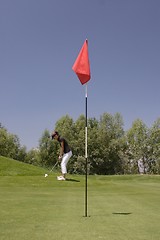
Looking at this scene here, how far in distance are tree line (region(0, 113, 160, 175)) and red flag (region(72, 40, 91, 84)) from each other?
61.0 m

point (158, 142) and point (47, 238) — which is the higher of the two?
point (158, 142)

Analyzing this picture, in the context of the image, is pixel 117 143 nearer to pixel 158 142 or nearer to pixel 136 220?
pixel 158 142

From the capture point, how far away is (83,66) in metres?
8.39

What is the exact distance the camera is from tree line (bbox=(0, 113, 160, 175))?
6888 cm

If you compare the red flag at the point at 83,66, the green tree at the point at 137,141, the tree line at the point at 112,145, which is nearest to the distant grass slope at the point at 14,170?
the red flag at the point at 83,66

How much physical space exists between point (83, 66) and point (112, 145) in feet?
212

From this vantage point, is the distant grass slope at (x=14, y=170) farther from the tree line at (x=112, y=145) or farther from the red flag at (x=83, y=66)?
the tree line at (x=112, y=145)

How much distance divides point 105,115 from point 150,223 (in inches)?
2770

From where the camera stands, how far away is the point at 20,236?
4.32m

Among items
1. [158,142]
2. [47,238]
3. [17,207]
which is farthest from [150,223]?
[158,142]

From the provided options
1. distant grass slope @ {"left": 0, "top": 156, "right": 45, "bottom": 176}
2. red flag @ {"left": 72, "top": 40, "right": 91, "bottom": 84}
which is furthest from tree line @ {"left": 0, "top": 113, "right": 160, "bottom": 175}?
red flag @ {"left": 72, "top": 40, "right": 91, "bottom": 84}

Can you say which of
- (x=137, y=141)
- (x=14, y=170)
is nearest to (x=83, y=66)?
(x=14, y=170)

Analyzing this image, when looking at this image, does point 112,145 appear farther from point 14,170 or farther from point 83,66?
point 83,66

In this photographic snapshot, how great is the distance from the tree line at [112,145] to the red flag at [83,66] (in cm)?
6097
